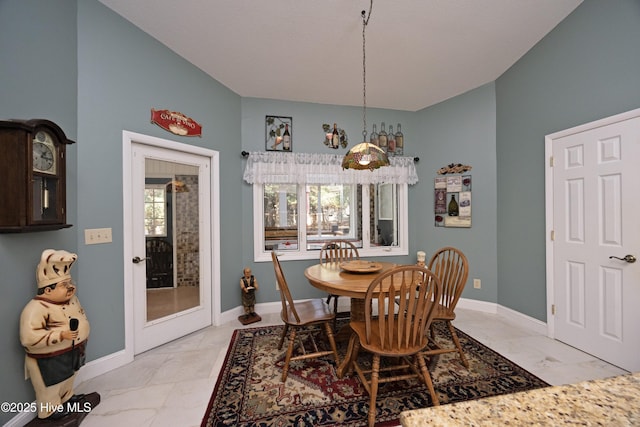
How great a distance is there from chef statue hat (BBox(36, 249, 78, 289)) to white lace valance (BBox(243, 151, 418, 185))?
2.05 metres

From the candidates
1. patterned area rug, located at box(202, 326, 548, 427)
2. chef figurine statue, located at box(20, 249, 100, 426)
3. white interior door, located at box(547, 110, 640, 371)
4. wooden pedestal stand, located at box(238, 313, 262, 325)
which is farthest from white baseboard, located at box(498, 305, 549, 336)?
chef figurine statue, located at box(20, 249, 100, 426)

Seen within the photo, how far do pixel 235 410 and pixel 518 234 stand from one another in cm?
342

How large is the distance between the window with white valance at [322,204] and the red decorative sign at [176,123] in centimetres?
75

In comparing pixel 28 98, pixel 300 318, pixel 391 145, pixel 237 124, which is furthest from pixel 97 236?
pixel 391 145

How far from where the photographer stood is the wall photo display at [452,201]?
139 inches

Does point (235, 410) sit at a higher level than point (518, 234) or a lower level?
lower

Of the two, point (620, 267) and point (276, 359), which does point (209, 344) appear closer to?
point (276, 359)

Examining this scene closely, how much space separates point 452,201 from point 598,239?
151 centimetres

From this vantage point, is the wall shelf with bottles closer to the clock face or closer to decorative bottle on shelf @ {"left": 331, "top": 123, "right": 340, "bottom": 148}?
decorative bottle on shelf @ {"left": 331, "top": 123, "right": 340, "bottom": 148}

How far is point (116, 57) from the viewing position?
222cm

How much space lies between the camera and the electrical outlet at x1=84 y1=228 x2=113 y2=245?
Result: 2.07 m

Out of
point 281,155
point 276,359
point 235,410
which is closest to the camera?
point 235,410

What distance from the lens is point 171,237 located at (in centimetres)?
272

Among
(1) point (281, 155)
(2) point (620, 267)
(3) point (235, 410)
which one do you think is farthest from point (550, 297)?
(1) point (281, 155)
